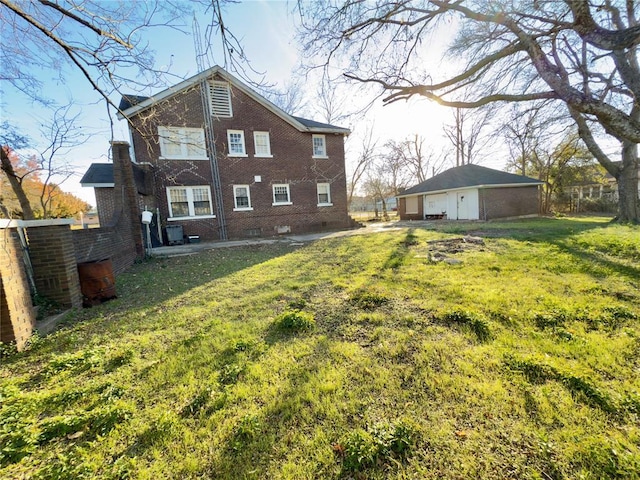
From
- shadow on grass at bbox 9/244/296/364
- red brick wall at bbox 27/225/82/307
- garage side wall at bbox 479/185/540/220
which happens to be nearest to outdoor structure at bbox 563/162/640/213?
garage side wall at bbox 479/185/540/220

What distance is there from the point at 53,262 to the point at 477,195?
2204 cm

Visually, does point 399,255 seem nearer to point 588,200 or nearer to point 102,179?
point 102,179

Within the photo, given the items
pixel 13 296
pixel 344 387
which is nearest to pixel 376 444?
pixel 344 387

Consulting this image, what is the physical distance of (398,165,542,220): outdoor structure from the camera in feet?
62.9

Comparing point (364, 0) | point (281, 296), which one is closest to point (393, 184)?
point (364, 0)

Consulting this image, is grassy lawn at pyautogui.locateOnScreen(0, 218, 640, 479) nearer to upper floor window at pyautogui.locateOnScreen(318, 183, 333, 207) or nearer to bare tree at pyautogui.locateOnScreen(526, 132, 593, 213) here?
upper floor window at pyautogui.locateOnScreen(318, 183, 333, 207)

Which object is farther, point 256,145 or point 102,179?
point 256,145

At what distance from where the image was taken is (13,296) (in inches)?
126

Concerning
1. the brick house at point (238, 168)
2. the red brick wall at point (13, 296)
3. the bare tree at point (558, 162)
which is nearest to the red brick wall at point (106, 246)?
the red brick wall at point (13, 296)

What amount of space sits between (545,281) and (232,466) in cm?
567

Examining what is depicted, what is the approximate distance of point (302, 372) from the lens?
259cm

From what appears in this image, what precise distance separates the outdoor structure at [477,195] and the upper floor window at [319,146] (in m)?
10.7

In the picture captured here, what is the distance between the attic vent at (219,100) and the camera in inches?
557

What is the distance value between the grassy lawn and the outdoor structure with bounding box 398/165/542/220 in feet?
53.0
